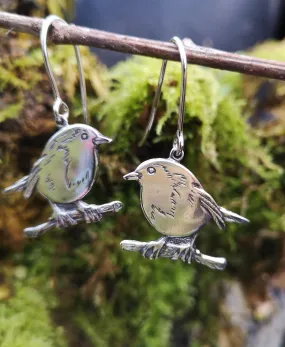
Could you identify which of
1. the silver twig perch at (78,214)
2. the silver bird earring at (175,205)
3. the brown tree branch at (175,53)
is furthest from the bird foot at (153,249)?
the brown tree branch at (175,53)

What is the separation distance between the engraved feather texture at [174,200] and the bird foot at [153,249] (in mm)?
24

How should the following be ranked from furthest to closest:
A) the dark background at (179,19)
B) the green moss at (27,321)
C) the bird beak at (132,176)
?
the dark background at (179,19), the green moss at (27,321), the bird beak at (132,176)

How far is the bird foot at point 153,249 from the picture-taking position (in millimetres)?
841

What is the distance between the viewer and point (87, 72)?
45.8 inches

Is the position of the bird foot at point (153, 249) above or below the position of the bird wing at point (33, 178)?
below

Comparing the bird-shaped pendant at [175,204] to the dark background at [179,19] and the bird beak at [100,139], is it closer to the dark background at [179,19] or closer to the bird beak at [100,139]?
the bird beak at [100,139]

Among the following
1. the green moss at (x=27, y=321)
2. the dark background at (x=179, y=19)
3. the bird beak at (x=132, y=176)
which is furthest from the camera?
the dark background at (x=179, y=19)

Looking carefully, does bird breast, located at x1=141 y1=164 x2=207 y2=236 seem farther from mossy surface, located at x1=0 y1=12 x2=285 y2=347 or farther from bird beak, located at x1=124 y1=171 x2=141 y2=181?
mossy surface, located at x1=0 y1=12 x2=285 y2=347

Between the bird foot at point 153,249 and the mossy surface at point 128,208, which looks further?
the mossy surface at point 128,208

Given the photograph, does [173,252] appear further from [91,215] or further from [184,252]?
[91,215]

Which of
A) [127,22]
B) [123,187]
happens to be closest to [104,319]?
[123,187]

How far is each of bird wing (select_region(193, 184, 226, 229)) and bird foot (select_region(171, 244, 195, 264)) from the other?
83mm

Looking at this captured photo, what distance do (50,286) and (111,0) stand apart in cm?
100

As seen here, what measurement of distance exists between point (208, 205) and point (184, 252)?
113 mm
